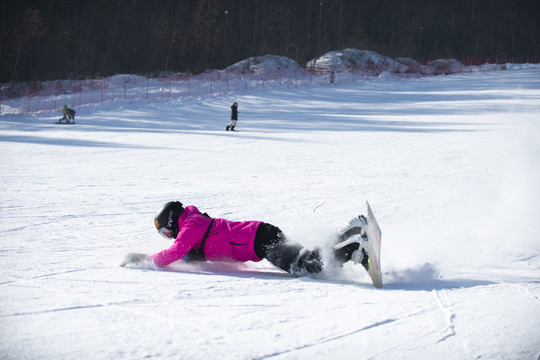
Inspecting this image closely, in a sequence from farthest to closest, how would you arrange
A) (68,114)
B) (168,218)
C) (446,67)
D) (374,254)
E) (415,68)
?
(446,67) → (415,68) → (68,114) → (168,218) → (374,254)

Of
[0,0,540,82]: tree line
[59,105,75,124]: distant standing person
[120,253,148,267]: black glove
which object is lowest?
[120,253,148,267]: black glove

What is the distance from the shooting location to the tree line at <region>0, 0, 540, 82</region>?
35.5 meters

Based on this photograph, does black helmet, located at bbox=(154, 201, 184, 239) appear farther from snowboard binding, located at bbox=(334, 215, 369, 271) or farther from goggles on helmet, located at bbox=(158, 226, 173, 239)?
snowboard binding, located at bbox=(334, 215, 369, 271)

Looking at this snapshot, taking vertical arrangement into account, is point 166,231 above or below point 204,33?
below

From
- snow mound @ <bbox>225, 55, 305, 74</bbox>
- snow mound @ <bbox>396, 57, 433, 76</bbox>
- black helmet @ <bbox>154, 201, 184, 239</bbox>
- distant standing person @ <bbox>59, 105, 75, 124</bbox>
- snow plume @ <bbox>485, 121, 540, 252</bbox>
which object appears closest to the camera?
black helmet @ <bbox>154, 201, 184, 239</bbox>

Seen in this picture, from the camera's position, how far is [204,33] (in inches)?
1773

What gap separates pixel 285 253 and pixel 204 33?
43308 mm

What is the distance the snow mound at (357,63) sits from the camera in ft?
130

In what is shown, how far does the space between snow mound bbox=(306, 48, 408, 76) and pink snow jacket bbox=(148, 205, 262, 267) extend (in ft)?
118

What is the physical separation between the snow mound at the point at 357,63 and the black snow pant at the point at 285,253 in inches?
1412

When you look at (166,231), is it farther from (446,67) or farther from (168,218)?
(446,67)

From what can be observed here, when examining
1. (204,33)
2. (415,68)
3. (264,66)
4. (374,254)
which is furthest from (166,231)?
(204,33)

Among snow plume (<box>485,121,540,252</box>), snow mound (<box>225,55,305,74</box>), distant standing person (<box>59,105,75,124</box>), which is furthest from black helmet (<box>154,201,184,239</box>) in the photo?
snow mound (<box>225,55,305,74</box>)

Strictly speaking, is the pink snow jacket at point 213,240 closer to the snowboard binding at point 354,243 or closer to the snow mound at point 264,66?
the snowboard binding at point 354,243
